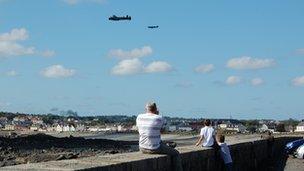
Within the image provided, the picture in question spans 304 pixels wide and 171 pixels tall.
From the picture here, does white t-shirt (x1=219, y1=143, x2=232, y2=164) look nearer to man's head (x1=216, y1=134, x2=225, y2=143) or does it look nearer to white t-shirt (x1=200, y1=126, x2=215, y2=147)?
man's head (x1=216, y1=134, x2=225, y2=143)

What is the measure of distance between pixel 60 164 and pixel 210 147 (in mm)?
5861

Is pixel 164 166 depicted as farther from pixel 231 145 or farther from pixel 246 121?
pixel 246 121

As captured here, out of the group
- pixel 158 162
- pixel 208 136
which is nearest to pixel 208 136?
pixel 208 136

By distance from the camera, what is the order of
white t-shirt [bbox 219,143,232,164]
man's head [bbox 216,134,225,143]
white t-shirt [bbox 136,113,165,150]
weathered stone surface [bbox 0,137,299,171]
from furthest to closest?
1. man's head [bbox 216,134,225,143]
2. white t-shirt [bbox 219,143,232,164]
3. white t-shirt [bbox 136,113,165,150]
4. weathered stone surface [bbox 0,137,299,171]

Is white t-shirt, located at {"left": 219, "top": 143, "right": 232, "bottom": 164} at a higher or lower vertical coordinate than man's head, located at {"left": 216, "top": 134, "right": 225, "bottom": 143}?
lower

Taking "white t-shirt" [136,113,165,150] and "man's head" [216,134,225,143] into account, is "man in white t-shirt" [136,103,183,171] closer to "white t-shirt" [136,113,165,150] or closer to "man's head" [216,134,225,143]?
"white t-shirt" [136,113,165,150]

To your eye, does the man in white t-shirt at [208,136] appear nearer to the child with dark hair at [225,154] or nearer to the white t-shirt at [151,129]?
the child with dark hair at [225,154]

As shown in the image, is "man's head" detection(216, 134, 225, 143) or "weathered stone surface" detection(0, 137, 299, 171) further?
"man's head" detection(216, 134, 225, 143)

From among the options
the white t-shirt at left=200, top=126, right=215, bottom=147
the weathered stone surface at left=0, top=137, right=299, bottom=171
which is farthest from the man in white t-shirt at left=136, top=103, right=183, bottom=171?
the white t-shirt at left=200, top=126, right=215, bottom=147

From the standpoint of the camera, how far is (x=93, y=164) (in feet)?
26.8

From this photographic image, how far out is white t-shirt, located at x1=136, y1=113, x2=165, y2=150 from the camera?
10.3 meters

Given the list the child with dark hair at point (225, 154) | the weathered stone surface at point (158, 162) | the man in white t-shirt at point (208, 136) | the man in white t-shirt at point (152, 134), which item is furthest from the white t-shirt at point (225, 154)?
the man in white t-shirt at point (152, 134)

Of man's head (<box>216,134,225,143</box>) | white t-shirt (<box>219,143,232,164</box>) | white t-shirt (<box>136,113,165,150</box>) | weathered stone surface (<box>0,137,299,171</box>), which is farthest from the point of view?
man's head (<box>216,134,225,143</box>)

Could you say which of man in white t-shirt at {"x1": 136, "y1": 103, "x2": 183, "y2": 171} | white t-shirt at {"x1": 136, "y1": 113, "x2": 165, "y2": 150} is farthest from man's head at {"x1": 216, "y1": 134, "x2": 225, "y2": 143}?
white t-shirt at {"x1": 136, "y1": 113, "x2": 165, "y2": 150}
